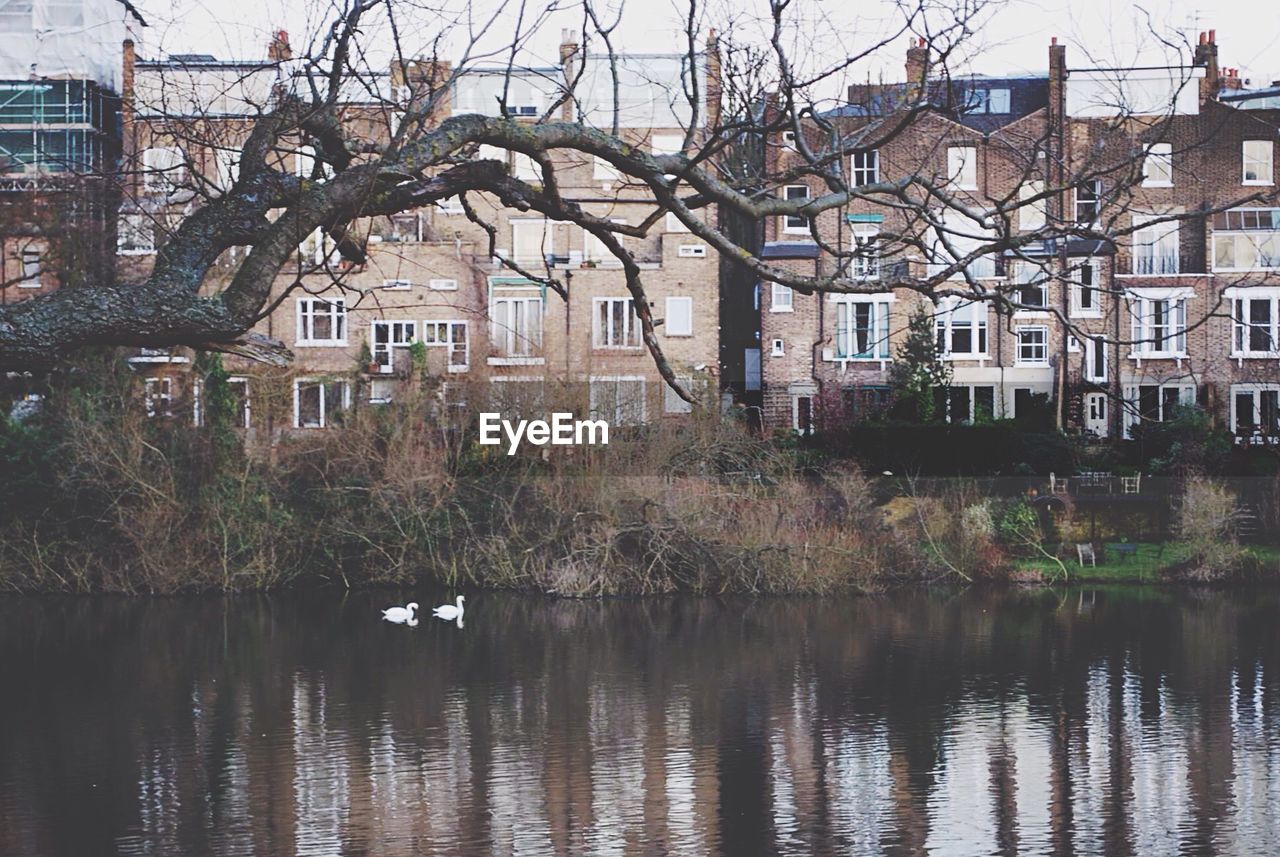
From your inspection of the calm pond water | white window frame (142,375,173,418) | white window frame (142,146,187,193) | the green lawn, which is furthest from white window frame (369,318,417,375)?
white window frame (142,146,187,193)

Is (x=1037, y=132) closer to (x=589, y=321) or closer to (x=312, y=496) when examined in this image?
(x=589, y=321)

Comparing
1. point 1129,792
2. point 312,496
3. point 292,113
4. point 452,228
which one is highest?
point 452,228

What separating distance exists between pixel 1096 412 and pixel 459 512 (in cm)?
1761

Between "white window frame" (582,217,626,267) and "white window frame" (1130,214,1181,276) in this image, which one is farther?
"white window frame" (1130,214,1181,276)

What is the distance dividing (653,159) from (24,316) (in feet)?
8.38

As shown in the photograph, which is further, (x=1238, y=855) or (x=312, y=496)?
(x=312, y=496)

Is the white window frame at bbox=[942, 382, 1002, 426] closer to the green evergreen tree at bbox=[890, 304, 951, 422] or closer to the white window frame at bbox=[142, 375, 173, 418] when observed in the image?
the green evergreen tree at bbox=[890, 304, 951, 422]

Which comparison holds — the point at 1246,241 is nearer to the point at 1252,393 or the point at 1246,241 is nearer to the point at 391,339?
the point at 1252,393

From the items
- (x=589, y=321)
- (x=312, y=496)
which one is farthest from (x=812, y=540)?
(x=589, y=321)

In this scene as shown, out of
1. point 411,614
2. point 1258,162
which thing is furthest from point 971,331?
point 411,614

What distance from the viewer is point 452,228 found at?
40.9m

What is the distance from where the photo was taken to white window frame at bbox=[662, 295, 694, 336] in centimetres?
4072

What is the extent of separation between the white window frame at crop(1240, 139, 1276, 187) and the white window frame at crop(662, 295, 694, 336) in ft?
44.9

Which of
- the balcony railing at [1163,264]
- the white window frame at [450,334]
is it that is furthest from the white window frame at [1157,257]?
the white window frame at [450,334]
